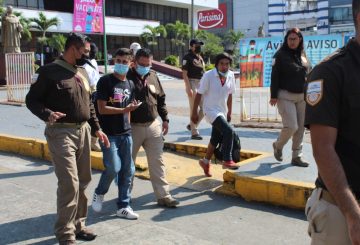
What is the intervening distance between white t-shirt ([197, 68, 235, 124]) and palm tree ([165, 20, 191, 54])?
152 feet

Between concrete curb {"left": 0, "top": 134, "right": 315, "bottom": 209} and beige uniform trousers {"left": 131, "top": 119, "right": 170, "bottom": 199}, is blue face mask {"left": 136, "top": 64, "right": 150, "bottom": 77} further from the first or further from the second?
concrete curb {"left": 0, "top": 134, "right": 315, "bottom": 209}

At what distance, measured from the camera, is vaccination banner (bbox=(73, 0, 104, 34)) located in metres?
39.3

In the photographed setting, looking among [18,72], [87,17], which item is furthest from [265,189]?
[87,17]

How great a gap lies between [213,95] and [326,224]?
4.11m

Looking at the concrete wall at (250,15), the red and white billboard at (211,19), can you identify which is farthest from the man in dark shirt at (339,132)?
the concrete wall at (250,15)

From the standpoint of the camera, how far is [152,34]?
49.4 metres

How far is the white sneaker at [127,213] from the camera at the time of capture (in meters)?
4.96

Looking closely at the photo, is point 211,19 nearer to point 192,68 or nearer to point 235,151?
point 192,68

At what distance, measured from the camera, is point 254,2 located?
102625 millimetres

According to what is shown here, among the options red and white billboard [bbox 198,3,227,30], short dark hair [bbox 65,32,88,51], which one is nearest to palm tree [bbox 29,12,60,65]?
red and white billboard [bbox 198,3,227,30]

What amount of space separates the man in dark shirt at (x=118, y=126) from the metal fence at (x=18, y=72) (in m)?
11.1

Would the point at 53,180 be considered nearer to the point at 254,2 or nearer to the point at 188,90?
the point at 188,90

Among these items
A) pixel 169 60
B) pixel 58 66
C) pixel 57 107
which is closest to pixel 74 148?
pixel 57 107

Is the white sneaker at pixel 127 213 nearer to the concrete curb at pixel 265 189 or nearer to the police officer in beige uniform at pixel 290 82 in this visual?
the concrete curb at pixel 265 189
